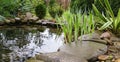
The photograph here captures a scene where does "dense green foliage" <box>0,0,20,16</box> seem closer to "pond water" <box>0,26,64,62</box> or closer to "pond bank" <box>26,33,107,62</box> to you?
"pond water" <box>0,26,64,62</box>

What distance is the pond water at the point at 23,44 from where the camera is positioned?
445cm

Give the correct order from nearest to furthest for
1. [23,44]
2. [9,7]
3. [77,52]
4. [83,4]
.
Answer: [77,52] < [23,44] < [83,4] < [9,7]

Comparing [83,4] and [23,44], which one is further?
[83,4]

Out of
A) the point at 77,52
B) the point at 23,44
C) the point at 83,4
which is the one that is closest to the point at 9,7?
the point at 83,4

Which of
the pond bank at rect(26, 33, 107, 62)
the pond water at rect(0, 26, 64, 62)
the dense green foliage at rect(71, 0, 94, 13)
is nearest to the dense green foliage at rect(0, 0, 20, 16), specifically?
the pond water at rect(0, 26, 64, 62)

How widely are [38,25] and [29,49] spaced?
10.8 feet

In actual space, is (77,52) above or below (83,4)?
below

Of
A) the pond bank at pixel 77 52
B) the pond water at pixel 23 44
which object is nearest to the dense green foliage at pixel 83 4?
the pond water at pixel 23 44

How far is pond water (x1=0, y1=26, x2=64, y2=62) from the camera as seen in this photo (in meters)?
4.45

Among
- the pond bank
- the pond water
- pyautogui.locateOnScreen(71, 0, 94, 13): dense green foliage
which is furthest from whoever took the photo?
pyautogui.locateOnScreen(71, 0, 94, 13): dense green foliage

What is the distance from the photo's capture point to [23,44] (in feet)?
17.3

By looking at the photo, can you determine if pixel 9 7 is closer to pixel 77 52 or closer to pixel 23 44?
pixel 23 44

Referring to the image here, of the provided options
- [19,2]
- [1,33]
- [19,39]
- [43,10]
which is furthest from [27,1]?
[19,39]

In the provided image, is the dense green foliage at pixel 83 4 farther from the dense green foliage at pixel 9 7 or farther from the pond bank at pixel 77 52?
the pond bank at pixel 77 52
